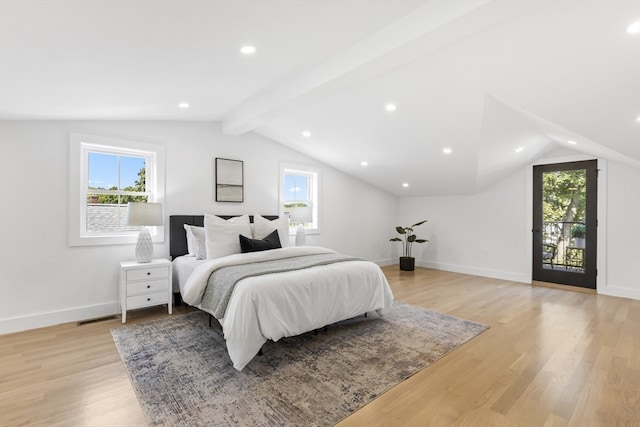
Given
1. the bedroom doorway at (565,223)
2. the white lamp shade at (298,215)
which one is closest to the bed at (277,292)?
the white lamp shade at (298,215)

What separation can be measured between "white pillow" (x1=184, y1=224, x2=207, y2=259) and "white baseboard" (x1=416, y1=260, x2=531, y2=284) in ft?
16.4

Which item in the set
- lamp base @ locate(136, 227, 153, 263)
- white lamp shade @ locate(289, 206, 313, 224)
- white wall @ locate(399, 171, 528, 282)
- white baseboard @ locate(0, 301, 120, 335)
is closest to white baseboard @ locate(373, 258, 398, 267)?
white wall @ locate(399, 171, 528, 282)

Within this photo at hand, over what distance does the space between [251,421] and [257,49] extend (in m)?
2.53

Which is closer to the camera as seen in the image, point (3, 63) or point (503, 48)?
point (3, 63)

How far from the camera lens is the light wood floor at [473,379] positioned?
187 cm

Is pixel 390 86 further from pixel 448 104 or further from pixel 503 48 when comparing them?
pixel 503 48

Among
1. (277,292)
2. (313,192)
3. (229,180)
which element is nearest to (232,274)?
(277,292)

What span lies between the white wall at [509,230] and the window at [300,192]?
2.56 metres

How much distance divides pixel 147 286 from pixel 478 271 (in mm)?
5727

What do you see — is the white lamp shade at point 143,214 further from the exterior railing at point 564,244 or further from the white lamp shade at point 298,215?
the exterior railing at point 564,244

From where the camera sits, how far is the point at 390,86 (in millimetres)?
3270

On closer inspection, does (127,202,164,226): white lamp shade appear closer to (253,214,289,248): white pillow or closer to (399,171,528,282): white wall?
(253,214,289,248): white pillow

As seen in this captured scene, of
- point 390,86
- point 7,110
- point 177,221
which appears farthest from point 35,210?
point 390,86

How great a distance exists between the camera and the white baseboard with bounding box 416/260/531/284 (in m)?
5.51
